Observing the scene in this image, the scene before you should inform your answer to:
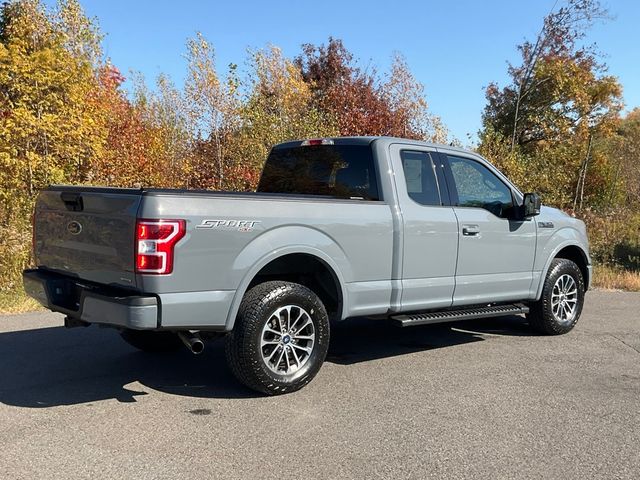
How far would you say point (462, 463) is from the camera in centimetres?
365

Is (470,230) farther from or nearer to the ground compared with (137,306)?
farther from the ground

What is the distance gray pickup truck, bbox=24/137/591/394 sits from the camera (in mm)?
4262

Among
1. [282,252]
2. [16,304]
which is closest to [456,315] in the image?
[282,252]

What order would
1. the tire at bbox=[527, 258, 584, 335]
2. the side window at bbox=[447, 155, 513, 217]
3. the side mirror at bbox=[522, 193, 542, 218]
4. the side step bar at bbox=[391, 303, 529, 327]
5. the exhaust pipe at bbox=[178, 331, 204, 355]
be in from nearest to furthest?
the exhaust pipe at bbox=[178, 331, 204, 355] < the side step bar at bbox=[391, 303, 529, 327] < the side window at bbox=[447, 155, 513, 217] < the side mirror at bbox=[522, 193, 542, 218] < the tire at bbox=[527, 258, 584, 335]

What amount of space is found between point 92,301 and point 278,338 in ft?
4.58

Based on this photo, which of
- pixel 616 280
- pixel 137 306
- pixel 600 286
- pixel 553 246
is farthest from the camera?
pixel 616 280

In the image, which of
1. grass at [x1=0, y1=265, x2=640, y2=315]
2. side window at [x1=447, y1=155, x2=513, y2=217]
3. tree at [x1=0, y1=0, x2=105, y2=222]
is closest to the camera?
side window at [x1=447, y1=155, x2=513, y2=217]

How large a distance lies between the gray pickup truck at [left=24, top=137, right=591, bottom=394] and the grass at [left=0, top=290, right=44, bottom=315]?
9.89 ft

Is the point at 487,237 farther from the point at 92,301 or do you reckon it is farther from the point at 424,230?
the point at 92,301

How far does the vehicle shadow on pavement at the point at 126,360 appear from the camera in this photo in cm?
489

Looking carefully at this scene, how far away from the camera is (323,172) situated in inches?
238

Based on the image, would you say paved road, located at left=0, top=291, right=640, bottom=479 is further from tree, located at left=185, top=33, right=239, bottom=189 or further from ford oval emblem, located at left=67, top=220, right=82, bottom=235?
tree, located at left=185, top=33, right=239, bottom=189

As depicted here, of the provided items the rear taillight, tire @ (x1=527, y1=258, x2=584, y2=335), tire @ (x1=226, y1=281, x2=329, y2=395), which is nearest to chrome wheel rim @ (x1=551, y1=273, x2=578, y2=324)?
tire @ (x1=527, y1=258, x2=584, y2=335)

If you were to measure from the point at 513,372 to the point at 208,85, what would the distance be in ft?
37.4
